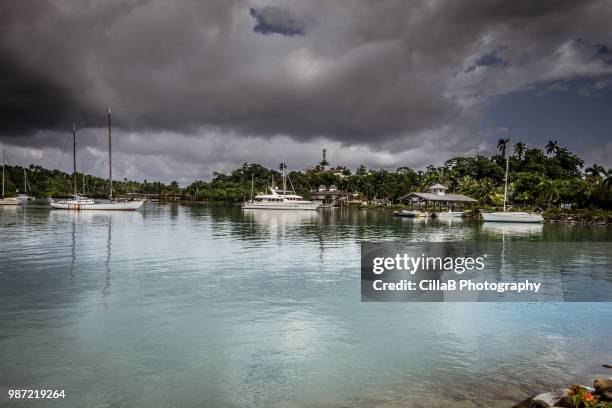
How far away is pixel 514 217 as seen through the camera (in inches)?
3061

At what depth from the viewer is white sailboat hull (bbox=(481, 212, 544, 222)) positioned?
3029 inches

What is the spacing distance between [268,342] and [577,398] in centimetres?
764

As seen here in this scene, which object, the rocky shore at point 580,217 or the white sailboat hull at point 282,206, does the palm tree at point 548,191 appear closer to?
the rocky shore at point 580,217

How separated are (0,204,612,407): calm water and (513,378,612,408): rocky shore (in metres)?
0.94

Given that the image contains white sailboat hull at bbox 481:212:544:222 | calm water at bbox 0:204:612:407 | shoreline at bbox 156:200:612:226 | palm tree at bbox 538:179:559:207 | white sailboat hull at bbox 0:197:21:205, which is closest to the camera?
calm water at bbox 0:204:612:407

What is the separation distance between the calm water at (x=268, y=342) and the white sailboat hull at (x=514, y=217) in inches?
2574

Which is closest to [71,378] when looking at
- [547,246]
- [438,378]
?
[438,378]

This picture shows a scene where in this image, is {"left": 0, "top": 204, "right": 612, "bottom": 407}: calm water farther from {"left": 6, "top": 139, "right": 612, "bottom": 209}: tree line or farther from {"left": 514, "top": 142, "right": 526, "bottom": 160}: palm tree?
{"left": 514, "top": 142, "right": 526, "bottom": 160}: palm tree

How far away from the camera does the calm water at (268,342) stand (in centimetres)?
937

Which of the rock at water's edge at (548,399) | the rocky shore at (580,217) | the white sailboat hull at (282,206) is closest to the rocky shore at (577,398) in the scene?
the rock at water's edge at (548,399)

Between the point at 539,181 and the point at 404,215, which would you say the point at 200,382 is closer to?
the point at 404,215

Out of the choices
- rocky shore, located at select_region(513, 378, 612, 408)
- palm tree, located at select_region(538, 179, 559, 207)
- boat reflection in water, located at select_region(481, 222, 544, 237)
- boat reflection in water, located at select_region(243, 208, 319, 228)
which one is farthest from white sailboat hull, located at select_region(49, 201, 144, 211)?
palm tree, located at select_region(538, 179, 559, 207)

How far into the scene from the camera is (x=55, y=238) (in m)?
36.6

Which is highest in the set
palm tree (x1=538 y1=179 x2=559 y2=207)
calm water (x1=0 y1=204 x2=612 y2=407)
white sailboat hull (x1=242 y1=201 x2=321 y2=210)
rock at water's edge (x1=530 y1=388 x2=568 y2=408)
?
palm tree (x1=538 y1=179 x2=559 y2=207)
